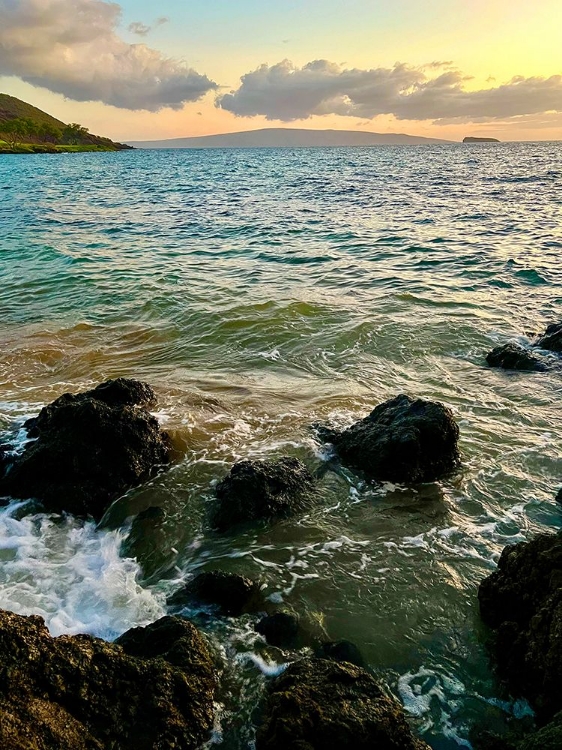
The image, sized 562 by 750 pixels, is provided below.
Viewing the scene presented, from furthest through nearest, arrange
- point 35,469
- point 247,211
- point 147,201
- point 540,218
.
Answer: point 147,201 < point 247,211 < point 540,218 < point 35,469

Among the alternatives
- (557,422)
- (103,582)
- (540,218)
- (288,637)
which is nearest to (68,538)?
(103,582)

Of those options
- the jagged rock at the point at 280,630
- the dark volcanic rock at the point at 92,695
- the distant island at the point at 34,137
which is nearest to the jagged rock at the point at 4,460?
the dark volcanic rock at the point at 92,695

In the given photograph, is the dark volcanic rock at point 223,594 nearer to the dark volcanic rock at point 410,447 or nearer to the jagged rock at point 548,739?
the jagged rock at point 548,739

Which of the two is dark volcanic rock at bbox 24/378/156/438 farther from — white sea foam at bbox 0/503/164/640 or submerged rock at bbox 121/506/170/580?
submerged rock at bbox 121/506/170/580

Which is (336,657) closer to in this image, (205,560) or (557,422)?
(205,560)

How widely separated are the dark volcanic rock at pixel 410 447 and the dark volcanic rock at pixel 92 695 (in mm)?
4168

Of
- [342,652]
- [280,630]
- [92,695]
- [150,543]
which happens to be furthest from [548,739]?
[150,543]

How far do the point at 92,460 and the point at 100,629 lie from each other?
287cm

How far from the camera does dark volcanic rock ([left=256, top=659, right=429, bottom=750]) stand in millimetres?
3754

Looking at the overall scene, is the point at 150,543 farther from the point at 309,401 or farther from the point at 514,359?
the point at 514,359

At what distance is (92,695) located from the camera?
3896mm

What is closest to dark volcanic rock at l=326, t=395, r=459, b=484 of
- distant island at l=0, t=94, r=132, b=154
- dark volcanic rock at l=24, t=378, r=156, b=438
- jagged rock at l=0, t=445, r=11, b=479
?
dark volcanic rock at l=24, t=378, r=156, b=438

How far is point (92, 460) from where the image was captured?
7738mm

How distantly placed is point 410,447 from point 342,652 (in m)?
3.46
